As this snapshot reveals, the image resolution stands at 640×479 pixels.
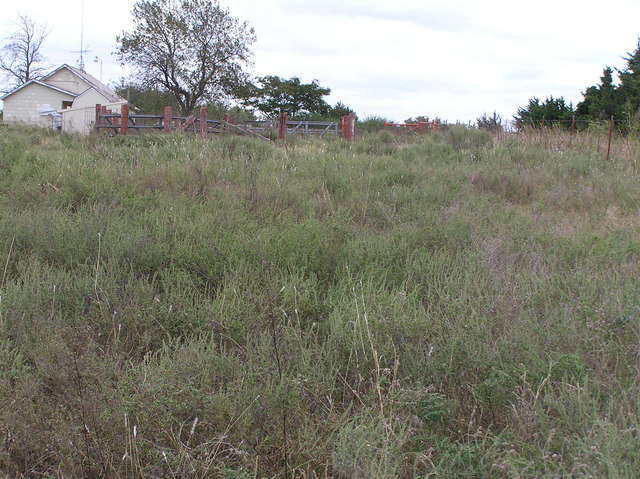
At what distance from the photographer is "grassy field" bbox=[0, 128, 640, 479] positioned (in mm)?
2496

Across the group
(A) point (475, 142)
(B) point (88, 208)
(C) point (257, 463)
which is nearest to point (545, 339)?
(C) point (257, 463)

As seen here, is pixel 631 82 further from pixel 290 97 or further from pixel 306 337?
pixel 290 97

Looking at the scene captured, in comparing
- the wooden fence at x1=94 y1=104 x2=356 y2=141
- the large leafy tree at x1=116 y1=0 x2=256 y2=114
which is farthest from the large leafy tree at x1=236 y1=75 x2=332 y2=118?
the wooden fence at x1=94 y1=104 x2=356 y2=141

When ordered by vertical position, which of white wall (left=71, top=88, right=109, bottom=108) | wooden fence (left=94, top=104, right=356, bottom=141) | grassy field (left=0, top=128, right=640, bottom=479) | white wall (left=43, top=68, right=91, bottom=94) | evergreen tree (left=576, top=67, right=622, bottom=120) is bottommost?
grassy field (left=0, top=128, right=640, bottom=479)

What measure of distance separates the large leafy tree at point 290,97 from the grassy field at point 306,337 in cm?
4620

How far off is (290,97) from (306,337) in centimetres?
5065

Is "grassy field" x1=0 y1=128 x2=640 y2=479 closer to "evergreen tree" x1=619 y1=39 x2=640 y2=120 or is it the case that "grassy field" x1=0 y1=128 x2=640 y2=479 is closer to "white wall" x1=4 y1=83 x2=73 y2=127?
"evergreen tree" x1=619 y1=39 x2=640 y2=120

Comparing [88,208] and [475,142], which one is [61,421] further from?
[475,142]

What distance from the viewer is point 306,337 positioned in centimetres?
348

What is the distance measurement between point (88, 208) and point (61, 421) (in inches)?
144

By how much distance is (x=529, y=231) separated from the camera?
5.83 m

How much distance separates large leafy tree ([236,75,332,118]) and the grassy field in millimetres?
46204

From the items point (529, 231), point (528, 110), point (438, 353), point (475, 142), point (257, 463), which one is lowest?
point (257, 463)

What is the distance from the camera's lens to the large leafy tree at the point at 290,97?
51.7 m
